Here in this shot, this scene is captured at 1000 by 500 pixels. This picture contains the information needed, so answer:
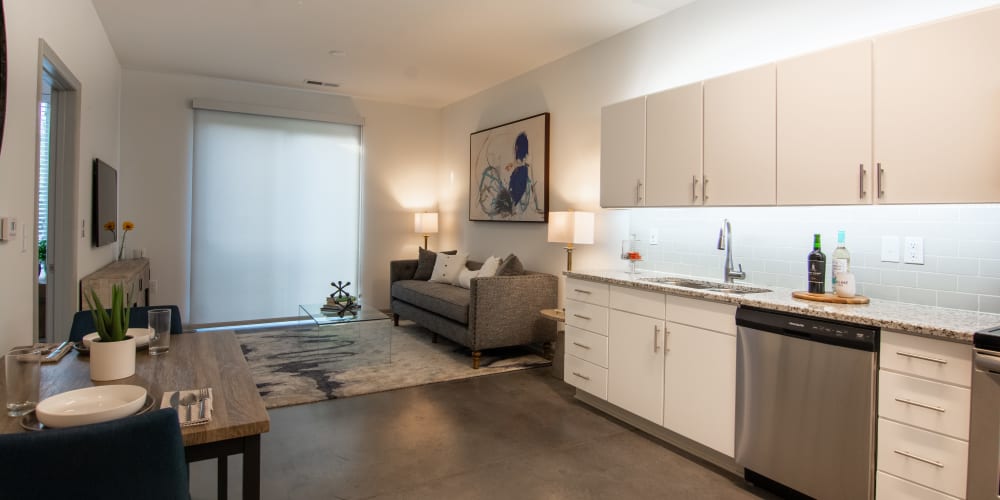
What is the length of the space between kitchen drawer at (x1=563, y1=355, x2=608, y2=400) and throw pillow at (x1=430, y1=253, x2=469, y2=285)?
7.81 ft

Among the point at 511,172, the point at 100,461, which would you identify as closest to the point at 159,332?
the point at 100,461

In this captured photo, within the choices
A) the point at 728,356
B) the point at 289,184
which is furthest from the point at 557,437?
the point at 289,184

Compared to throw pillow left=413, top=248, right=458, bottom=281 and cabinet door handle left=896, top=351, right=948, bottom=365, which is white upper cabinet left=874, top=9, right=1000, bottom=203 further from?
throw pillow left=413, top=248, right=458, bottom=281

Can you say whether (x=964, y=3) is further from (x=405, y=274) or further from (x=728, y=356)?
(x=405, y=274)

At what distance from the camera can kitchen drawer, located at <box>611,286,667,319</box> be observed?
3.03 m

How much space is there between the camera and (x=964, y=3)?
2.39 m

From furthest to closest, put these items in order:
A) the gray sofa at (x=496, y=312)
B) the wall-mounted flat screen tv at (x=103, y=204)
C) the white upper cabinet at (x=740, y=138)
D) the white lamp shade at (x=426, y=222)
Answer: the white lamp shade at (x=426, y=222) → the gray sofa at (x=496, y=312) → the wall-mounted flat screen tv at (x=103, y=204) → the white upper cabinet at (x=740, y=138)

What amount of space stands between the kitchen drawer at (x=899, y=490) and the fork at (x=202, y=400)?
2.32m

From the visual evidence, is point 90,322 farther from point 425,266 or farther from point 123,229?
point 425,266

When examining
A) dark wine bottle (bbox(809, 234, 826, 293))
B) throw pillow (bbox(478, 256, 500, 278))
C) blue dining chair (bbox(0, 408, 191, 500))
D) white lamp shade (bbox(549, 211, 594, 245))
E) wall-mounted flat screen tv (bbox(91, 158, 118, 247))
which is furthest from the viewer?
throw pillow (bbox(478, 256, 500, 278))

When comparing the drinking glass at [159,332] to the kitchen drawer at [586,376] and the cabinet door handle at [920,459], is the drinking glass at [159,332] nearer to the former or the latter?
the kitchen drawer at [586,376]

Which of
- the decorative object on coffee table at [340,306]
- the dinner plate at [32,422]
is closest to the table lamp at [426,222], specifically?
the decorative object on coffee table at [340,306]

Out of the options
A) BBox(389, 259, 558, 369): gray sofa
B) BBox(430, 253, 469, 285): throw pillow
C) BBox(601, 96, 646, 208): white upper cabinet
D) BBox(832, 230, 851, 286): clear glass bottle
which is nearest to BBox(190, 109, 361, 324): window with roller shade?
BBox(430, 253, 469, 285): throw pillow

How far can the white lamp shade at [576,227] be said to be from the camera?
424cm
